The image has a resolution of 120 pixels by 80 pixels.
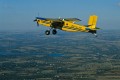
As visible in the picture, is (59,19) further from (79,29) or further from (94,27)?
(94,27)

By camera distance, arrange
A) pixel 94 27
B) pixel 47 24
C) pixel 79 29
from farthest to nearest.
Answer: pixel 47 24, pixel 79 29, pixel 94 27

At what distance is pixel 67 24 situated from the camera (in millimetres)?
90000

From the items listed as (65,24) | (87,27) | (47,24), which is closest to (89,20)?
(87,27)

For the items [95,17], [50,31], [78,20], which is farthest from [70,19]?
[95,17]

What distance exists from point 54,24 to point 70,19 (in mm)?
7512

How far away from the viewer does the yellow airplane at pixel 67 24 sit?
3270 inches

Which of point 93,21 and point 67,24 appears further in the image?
point 67,24

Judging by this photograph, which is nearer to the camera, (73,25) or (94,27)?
(94,27)

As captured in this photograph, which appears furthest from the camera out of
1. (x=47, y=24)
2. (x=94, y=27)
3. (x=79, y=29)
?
(x=47, y=24)

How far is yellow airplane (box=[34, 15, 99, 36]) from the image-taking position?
273ft

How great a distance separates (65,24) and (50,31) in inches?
Result: 224

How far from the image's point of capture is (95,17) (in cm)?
8256

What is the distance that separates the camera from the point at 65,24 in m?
90.3

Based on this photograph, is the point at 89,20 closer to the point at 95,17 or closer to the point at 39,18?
the point at 95,17
